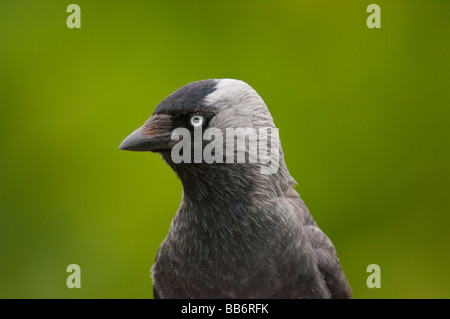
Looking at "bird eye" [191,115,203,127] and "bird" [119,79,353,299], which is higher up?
"bird eye" [191,115,203,127]

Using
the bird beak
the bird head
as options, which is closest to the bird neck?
the bird head

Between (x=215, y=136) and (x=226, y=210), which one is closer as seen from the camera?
(x=215, y=136)

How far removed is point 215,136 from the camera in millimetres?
3125

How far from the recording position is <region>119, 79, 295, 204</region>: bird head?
10.1ft

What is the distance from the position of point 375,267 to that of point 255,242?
203 centimetres

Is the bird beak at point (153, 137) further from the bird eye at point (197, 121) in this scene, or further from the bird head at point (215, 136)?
the bird eye at point (197, 121)

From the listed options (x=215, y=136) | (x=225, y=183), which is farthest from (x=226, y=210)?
(x=215, y=136)

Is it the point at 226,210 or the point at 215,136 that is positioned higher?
the point at 215,136

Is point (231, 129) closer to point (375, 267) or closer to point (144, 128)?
point (144, 128)

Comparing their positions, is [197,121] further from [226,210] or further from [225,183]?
[226,210]

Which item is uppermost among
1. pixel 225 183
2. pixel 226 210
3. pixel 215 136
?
pixel 215 136

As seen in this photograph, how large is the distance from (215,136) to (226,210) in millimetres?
426

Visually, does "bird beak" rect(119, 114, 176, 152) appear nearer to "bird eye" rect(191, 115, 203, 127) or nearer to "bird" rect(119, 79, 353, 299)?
"bird" rect(119, 79, 353, 299)

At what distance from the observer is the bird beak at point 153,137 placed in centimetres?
306
